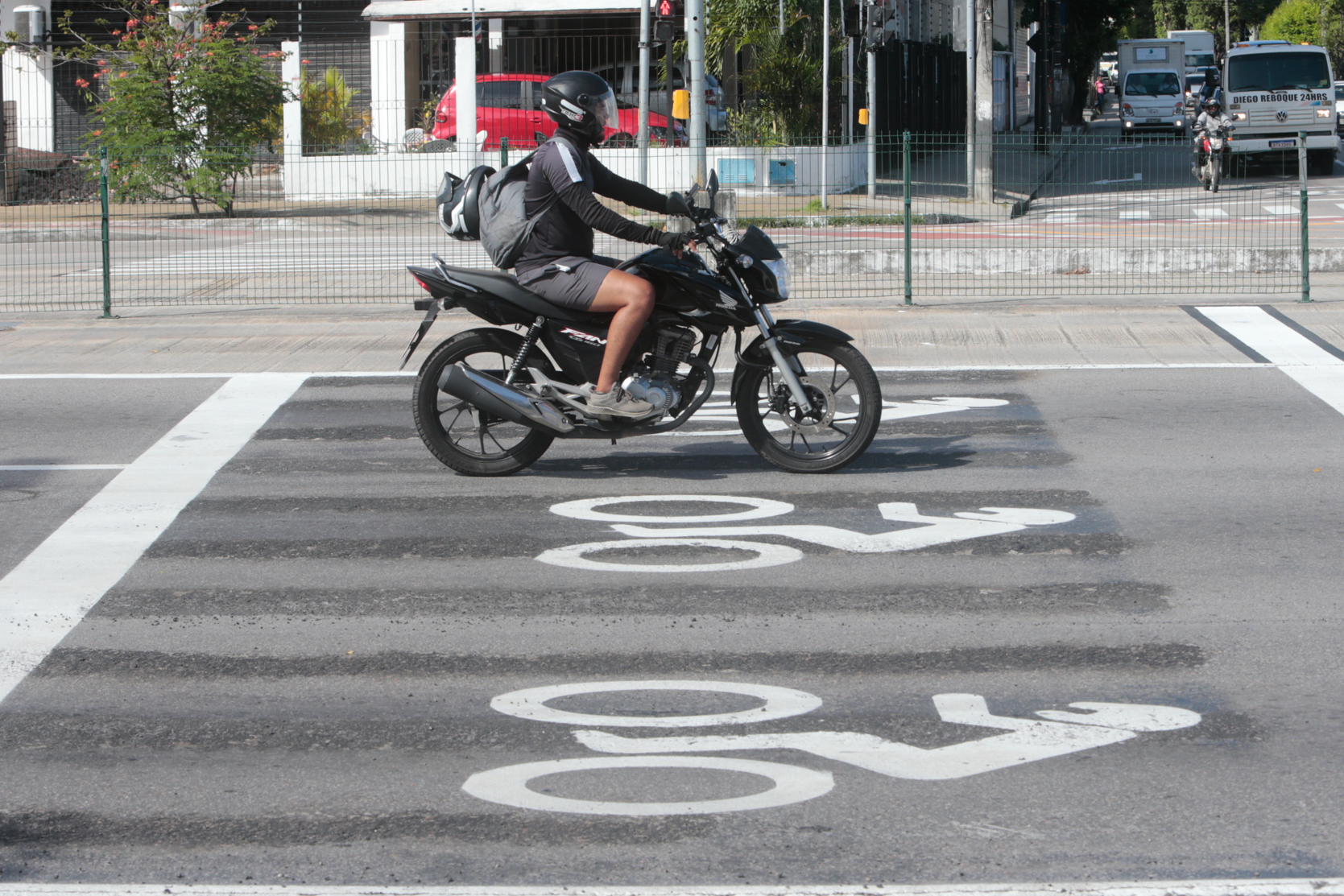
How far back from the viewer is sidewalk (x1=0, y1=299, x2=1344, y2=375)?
11.5 meters

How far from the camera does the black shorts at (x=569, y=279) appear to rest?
7.54 m

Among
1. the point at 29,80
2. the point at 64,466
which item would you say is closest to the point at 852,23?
the point at 29,80

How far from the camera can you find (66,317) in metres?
14.4

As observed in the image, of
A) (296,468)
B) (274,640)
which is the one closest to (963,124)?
(296,468)

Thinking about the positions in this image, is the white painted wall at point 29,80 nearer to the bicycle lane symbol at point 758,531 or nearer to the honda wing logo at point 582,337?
the honda wing logo at point 582,337

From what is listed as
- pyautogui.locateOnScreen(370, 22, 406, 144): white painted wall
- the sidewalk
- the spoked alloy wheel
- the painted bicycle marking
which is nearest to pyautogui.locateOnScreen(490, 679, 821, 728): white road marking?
the spoked alloy wheel

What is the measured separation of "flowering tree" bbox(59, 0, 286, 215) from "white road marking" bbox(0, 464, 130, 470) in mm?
14129

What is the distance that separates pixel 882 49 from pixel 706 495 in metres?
26.0

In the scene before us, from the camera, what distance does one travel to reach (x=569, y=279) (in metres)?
7.58

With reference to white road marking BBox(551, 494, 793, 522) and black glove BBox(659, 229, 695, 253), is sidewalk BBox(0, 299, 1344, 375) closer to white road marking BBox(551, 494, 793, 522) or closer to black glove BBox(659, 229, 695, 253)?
white road marking BBox(551, 494, 793, 522)

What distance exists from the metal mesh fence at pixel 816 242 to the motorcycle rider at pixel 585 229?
704 centimetres

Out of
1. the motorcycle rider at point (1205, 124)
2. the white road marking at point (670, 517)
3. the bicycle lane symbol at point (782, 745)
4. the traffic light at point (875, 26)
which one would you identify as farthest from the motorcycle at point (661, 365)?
the motorcycle rider at point (1205, 124)

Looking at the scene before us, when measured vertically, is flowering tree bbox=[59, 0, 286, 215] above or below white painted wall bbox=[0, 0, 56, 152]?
below

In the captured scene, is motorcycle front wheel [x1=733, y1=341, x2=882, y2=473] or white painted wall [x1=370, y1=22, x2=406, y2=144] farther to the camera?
white painted wall [x1=370, y1=22, x2=406, y2=144]
